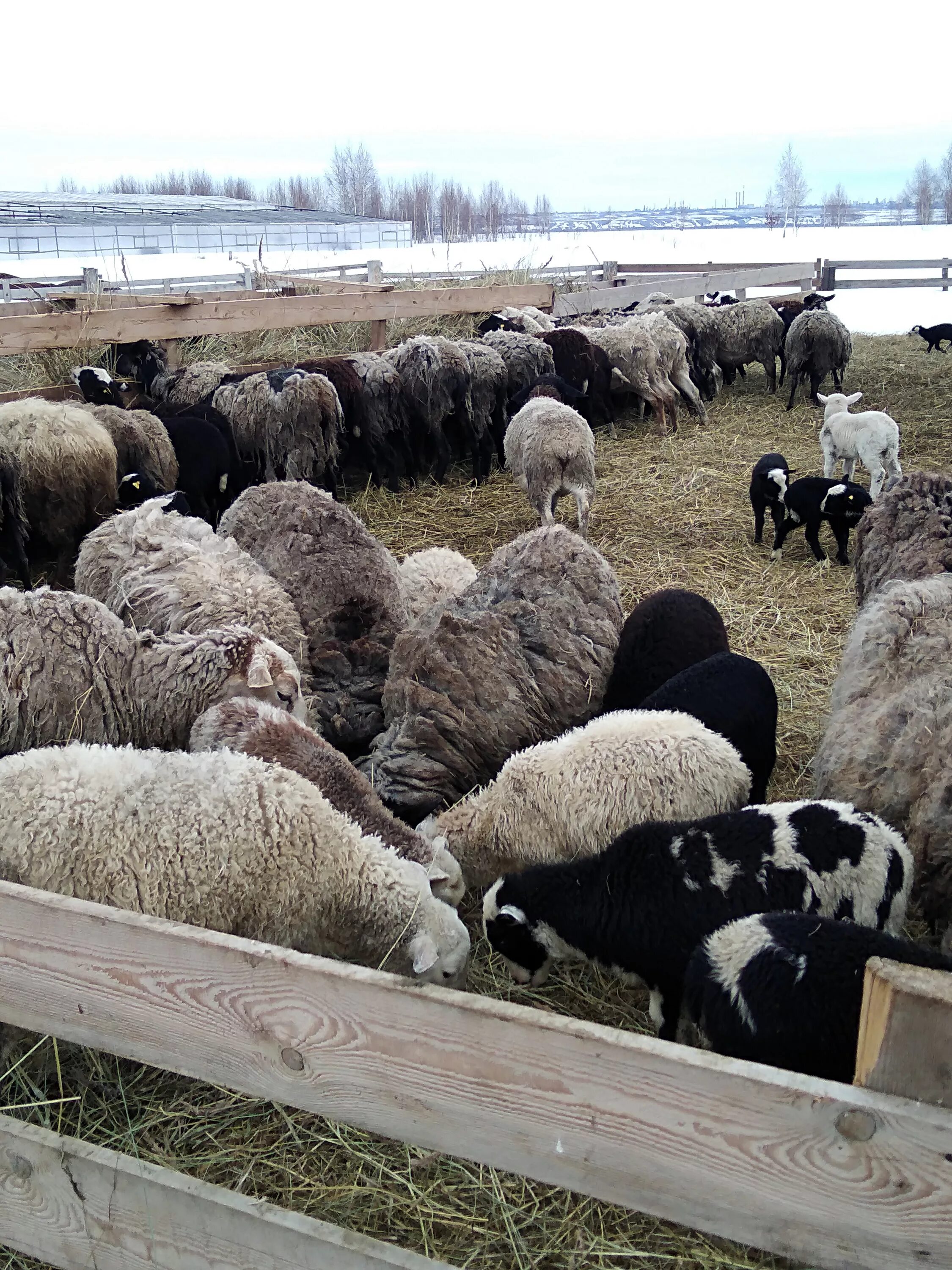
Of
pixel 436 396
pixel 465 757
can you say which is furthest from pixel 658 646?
pixel 436 396

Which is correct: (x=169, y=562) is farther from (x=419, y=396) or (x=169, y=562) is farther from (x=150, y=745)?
(x=419, y=396)

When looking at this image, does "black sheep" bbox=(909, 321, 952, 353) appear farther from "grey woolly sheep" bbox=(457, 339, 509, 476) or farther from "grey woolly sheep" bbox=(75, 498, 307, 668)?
"grey woolly sheep" bbox=(75, 498, 307, 668)

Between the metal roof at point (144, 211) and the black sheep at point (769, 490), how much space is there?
3488 centimetres

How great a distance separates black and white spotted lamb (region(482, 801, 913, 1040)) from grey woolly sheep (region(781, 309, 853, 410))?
12.3 meters

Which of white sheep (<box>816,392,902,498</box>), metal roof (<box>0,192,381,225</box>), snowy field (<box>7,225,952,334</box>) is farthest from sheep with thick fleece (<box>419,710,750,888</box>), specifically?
metal roof (<box>0,192,381,225</box>)

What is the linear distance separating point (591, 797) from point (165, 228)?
1719 inches

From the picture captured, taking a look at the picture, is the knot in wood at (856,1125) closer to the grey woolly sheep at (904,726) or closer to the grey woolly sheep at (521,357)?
the grey woolly sheep at (904,726)

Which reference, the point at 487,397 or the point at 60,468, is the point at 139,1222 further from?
the point at 487,397

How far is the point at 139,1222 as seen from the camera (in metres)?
1.95

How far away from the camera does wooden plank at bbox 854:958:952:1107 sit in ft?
4.09

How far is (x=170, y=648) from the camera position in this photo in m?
4.19

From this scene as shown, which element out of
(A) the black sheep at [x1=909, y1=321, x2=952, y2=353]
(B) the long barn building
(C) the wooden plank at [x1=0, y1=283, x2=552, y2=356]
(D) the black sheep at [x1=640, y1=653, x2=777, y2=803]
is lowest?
(D) the black sheep at [x1=640, y1=653, x2=777, y2=803]

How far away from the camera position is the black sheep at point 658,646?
15.8ft

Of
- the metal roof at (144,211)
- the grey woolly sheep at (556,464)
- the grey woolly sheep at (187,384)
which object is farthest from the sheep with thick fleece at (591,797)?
the metal roof at (144,211)
